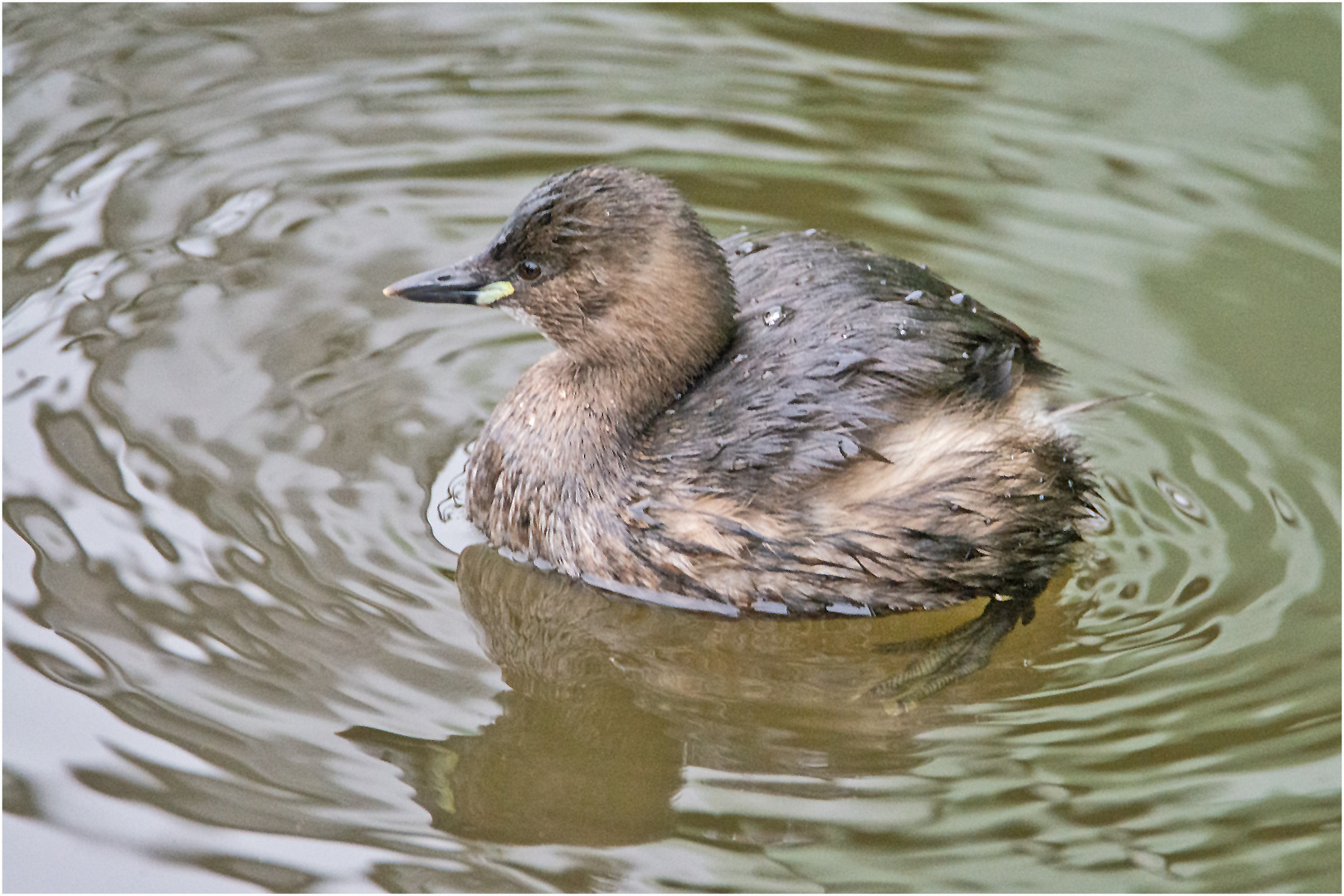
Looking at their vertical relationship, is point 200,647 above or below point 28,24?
below

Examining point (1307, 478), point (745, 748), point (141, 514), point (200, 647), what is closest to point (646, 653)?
point (745, 748)

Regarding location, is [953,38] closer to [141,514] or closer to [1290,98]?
[1290,98]

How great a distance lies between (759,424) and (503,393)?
4.59 feet

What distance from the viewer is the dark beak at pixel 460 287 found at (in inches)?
191

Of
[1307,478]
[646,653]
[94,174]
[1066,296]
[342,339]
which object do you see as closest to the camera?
[646,653]

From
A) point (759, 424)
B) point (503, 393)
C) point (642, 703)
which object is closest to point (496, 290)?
point (503, 393)

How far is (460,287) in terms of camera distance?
4.86m

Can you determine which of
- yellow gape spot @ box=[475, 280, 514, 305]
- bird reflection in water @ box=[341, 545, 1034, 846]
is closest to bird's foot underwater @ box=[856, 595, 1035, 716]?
bird reflection in water @ box=[341, 545, 1034, 846]

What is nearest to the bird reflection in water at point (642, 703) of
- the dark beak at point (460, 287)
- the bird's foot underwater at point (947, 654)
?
the bird's foot underwater at point (947, 654)

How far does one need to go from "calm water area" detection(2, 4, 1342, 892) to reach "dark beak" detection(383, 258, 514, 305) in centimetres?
57

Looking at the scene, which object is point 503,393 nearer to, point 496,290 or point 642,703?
point 496,290

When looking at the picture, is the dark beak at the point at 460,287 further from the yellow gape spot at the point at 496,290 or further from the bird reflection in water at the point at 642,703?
the bird reflection in water at the point at 642,703

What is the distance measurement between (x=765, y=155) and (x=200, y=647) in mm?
3593

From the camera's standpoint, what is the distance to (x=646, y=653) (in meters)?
4.53
